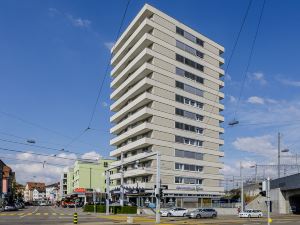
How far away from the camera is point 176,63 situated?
91.5m

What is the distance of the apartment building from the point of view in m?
85.7

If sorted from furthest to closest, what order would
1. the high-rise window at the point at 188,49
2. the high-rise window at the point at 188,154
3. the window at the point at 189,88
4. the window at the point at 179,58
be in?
the high-rise window at the point at 188,49
the window at the point at 179,58
the window at the point at 189,88
the high-rise window at the point at 188,154

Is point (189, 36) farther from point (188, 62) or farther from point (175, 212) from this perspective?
point (175, 212)

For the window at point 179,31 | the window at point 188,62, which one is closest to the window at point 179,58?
the window at point 188,62

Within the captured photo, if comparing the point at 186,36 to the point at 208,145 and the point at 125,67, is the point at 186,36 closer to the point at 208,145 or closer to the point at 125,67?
the point at 125,67

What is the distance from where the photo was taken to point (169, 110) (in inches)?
3479

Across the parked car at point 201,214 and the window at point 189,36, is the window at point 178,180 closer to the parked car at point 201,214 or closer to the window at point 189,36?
the parked car at point 201,214

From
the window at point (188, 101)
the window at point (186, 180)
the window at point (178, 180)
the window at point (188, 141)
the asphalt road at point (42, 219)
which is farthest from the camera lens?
the window at point (188, 101)

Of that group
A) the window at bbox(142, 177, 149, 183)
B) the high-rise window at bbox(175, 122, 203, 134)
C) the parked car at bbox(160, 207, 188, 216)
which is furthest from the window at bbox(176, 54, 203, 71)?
the parked car at bbox(160, 207, 188, 216)

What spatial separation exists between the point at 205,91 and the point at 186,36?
12.8 m

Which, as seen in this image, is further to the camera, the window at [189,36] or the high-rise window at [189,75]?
the window at [189,36]

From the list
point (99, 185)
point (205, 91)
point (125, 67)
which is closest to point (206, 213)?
point (205, 91)

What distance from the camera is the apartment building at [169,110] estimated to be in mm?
85688

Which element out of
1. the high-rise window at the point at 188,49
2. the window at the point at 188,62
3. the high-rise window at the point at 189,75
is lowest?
the high-rise window at the point at 189,75
